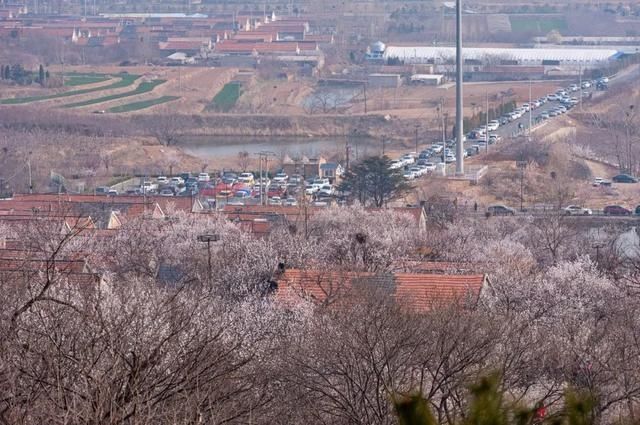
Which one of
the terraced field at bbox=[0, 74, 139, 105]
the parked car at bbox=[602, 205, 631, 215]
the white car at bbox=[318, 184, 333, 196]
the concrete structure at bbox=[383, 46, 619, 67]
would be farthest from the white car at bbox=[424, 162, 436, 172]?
the concrete structure at bbox=[383, 46, 619, 67]

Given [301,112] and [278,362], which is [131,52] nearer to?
[301,112]

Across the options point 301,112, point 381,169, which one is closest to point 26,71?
point 301,112

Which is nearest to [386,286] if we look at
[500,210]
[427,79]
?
[500,210]

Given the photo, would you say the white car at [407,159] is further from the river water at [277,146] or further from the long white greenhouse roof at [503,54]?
the long white greenhouse roof at [503,54]

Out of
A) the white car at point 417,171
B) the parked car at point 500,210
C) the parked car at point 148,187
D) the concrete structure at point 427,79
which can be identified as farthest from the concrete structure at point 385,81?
the parked car at point 500,210

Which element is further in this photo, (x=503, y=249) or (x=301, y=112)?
(x=301, y=112)
